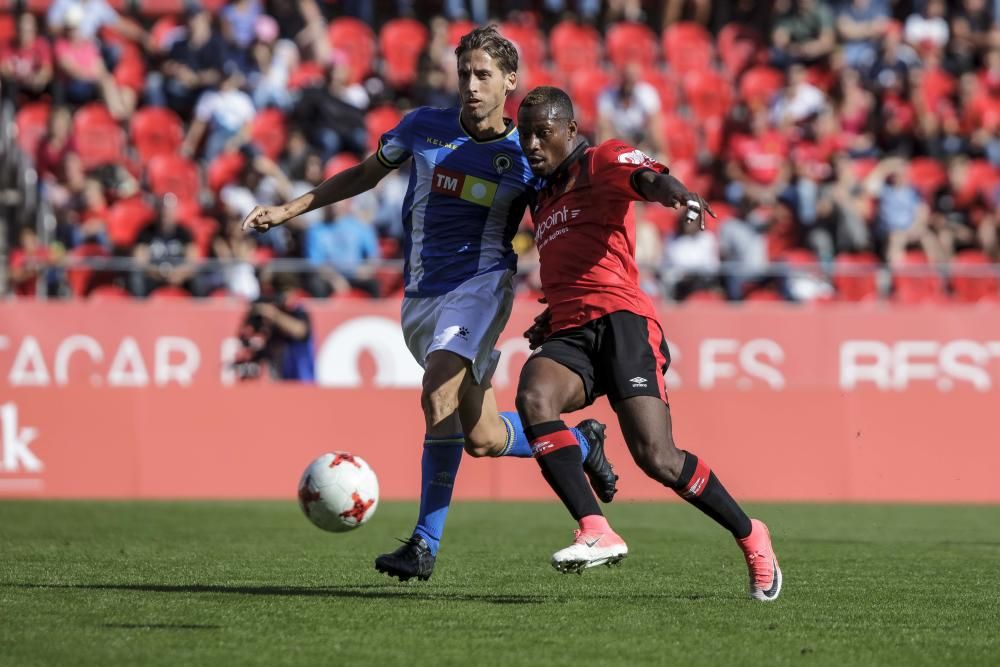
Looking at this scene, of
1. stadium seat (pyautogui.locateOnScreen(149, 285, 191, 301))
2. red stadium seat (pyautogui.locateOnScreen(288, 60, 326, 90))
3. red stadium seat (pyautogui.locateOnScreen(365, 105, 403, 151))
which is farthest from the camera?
red stadium seat (pyautogui.locateOnScreen(288, 60, 326, 90))

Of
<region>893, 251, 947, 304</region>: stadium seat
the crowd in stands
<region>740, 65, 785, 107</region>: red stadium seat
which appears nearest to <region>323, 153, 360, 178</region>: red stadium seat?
the crowd in stands

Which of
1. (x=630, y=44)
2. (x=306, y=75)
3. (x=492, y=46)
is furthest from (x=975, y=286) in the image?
(x=492, y=46)

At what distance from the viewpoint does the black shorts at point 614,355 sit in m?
6.81

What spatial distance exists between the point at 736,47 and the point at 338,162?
6.49 m

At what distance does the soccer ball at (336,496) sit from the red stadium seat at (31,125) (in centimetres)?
1106

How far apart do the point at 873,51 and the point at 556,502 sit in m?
9.33

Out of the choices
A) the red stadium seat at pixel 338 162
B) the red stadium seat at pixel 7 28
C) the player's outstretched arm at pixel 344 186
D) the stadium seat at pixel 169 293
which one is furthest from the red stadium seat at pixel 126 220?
the player's outstretched arm at pixel 344 186

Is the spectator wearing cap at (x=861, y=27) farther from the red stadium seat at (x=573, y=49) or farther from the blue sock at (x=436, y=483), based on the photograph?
the blue sock at (x=436, y=483)

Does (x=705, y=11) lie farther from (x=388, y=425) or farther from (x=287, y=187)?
(x=388, y=425)

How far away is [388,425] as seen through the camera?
47.9ft

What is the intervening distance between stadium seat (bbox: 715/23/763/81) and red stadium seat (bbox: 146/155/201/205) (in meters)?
7.60

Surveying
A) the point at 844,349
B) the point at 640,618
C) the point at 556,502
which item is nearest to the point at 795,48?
the point at 844,349

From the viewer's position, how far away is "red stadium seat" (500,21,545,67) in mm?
20219

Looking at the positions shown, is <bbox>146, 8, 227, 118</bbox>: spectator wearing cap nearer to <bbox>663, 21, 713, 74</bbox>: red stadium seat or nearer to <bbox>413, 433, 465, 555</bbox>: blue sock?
<bbox>663, 21, 713, 74</bbox>: red stadium seat
